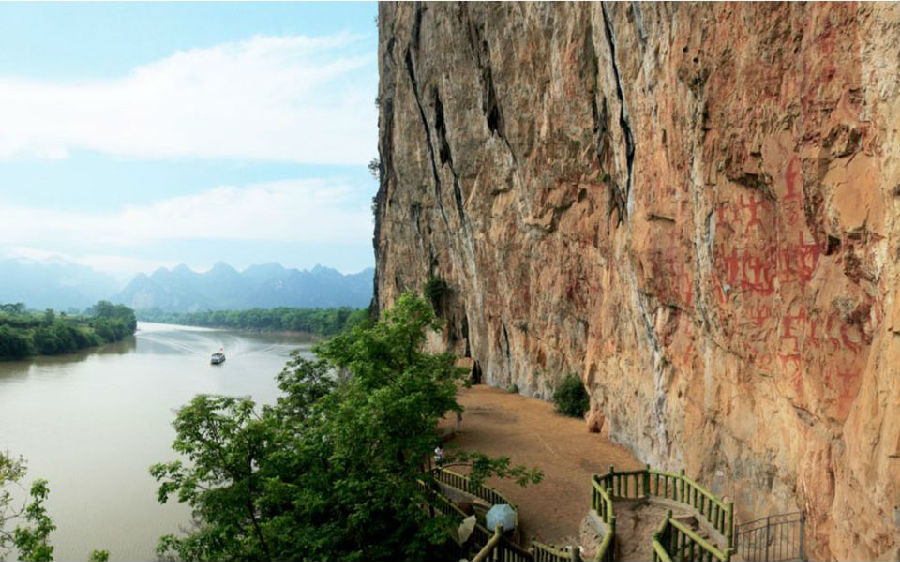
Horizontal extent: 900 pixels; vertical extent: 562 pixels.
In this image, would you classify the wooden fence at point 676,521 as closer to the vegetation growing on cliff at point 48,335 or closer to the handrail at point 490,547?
the handrail at point 490,547

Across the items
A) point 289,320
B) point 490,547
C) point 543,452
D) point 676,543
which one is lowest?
point 543,452

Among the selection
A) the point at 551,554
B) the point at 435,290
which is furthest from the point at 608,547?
the point at 435,290

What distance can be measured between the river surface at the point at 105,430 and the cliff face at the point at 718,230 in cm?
1493

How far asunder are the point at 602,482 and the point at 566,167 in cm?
1310

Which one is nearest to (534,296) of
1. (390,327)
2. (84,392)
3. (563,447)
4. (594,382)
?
(594,382)

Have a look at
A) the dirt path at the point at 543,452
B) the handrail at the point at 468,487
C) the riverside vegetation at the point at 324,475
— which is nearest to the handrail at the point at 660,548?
the dirt path at the point at 543,452

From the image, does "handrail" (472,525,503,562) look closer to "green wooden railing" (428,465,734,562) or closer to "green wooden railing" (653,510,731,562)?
"green wooden railing" (428,465,734,562)

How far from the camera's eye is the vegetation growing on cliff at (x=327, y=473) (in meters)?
9.95

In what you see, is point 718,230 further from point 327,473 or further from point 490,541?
point 327,473

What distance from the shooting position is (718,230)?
10.7 meters

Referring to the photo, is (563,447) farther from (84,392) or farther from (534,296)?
(84,392)

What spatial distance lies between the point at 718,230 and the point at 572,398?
13.3m

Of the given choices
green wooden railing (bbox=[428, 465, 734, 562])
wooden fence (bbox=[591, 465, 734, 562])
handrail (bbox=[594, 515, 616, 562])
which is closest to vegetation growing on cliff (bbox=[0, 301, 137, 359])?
green wooden railing (bbox=[428, 465, 734, 562])

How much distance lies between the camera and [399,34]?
36.2 meters
